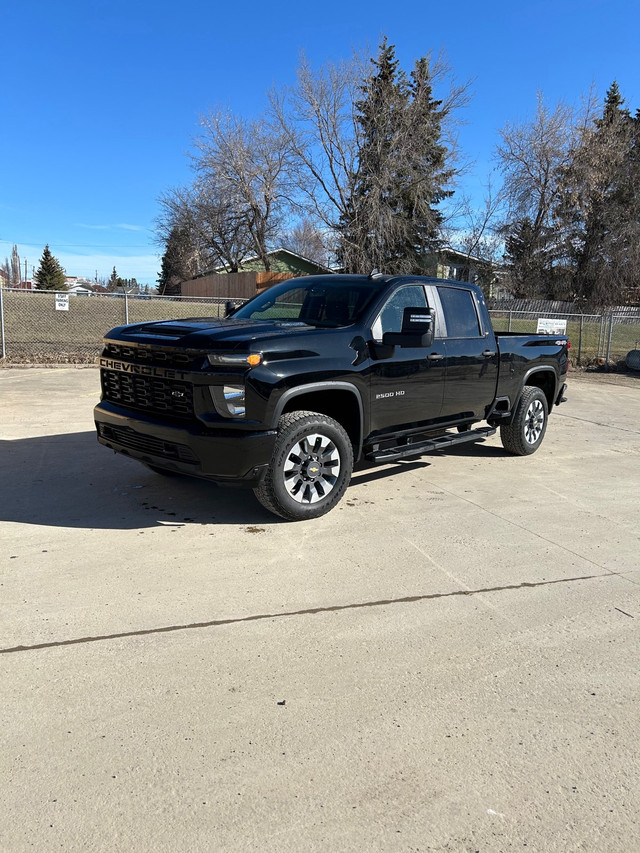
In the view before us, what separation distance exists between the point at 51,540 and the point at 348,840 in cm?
322

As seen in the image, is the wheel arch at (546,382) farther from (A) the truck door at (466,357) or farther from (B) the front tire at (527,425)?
(A) the truck door at (466,357)

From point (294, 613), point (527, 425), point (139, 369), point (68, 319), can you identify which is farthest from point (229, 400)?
point (68, 319)

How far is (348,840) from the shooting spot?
2107 millimetres

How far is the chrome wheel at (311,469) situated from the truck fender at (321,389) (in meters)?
0.31

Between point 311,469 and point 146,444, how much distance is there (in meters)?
1.29

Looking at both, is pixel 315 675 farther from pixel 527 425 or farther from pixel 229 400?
pixel 527 425

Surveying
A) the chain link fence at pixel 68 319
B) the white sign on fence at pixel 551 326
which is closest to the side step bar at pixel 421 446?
the chain link fence at pixel 68 319

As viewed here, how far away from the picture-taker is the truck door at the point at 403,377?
560 centimetres

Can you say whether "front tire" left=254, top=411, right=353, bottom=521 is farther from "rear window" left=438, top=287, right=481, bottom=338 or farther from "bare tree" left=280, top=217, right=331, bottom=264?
"bare tree" left=280, top=217, right=331, bottom=264

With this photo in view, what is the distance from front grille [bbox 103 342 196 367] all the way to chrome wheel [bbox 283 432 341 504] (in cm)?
104

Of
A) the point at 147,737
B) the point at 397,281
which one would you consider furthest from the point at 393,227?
the point at 147,737

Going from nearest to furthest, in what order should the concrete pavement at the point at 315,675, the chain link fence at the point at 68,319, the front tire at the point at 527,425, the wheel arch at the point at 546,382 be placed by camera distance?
the concrete pavement at the point at 315,675 < the front tire at the point at 527,425 < the wheel arch at the point at 546,382 < the chain link fence at the point at 68,319

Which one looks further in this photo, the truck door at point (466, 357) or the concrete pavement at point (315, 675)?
the truck door at point (466, 357)

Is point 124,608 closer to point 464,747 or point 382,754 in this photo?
point 382,754
